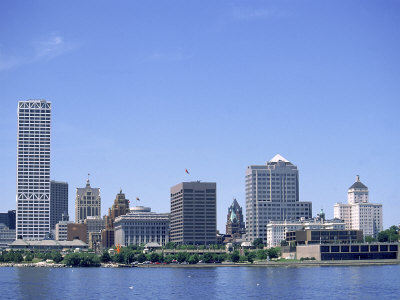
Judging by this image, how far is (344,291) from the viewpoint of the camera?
196m

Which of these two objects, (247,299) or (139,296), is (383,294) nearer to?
(247,299)

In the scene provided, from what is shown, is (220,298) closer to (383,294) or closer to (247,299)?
(247,299)

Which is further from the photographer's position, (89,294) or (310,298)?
(89,294)

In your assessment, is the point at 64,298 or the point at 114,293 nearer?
the point at 64,298

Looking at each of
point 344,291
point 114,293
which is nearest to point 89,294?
point 114,293

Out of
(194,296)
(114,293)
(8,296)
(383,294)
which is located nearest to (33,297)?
(8,296)

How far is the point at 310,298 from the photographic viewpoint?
591 feet

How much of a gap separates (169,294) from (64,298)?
25219 millimetres

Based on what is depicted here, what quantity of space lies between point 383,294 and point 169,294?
1963 inches

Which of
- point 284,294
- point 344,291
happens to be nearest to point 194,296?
point 284,294

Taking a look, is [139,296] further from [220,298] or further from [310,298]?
[310,298]

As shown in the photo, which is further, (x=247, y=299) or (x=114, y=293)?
(x=114, y=293)

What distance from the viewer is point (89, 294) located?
197 metres

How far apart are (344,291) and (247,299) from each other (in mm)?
29057
